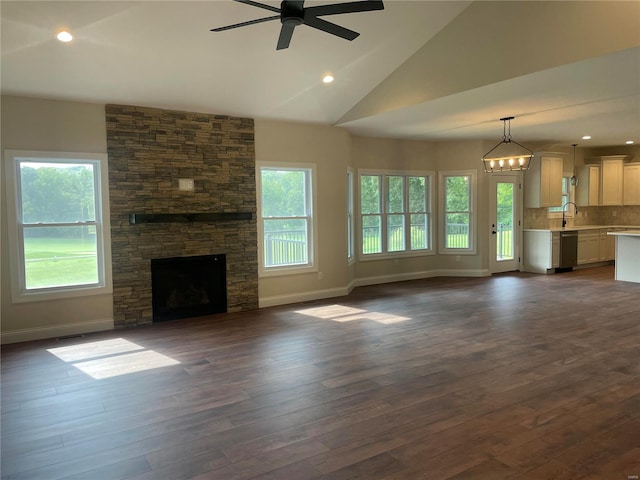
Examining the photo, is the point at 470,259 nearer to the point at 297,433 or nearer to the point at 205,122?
the point at 205,122

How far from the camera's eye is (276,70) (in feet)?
17.2

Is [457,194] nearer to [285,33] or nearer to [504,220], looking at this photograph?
[504,220]

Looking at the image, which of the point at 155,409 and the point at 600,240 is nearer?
the point at 155,409

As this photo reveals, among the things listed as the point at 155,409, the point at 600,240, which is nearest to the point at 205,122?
the point at 155,409

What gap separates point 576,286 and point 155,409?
7061mm

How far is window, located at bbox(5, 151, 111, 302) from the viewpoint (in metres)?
4.97

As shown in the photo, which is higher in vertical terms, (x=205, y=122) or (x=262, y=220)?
(x=205, y=122)

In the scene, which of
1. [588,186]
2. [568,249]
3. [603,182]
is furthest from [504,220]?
[603,182]

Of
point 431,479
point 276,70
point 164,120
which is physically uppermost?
point 276,70

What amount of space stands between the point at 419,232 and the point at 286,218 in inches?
128

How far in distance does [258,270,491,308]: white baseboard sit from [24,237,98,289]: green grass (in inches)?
90.4

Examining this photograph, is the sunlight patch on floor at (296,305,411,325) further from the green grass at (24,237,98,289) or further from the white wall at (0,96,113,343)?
the green grass at (24,237,98,289)

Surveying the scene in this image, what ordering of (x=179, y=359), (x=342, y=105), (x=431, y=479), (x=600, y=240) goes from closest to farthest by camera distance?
(x=431, y=479)
(x=179, y=359)
(x=342, y=105)
(x=600, y=240)

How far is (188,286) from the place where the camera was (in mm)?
5996
